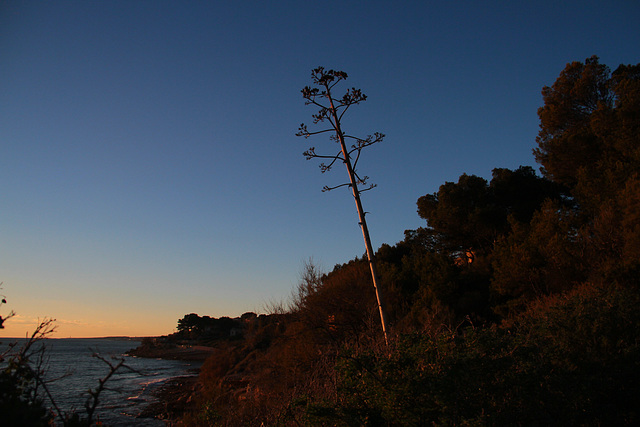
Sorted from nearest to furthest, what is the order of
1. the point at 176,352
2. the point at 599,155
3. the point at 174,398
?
the point at 599,155 → the point at 174,398 → the point at 176,352

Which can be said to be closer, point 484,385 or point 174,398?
point 484,385

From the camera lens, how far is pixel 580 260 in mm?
16078

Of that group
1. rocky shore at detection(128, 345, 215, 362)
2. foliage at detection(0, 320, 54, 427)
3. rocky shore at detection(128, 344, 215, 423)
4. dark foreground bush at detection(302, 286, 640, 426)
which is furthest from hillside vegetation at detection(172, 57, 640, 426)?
rocky shore at detection(128, 345, 215, 362)

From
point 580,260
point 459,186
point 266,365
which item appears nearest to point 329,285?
point 266,365

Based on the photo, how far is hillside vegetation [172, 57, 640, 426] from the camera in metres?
4.05

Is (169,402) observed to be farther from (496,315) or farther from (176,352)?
(176,352)

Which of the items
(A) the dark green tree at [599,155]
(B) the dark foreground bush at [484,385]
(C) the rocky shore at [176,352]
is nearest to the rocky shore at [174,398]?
(C) the rocky shore at [176,352]

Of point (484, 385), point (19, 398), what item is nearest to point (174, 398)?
point (484, 385)

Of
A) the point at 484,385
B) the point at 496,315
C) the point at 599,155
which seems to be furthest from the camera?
the point at 496,315

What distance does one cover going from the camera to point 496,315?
2033 cm

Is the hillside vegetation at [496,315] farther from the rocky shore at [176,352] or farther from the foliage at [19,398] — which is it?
the rocky shore at [176,352]

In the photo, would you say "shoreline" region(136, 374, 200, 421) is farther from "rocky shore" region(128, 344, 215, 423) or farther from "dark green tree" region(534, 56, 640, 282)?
"dark green tree" region(534, 56, 640, 282)

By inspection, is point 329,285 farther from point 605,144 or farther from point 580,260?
point 605,144

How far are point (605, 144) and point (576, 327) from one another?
16.4 metres
